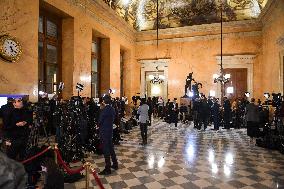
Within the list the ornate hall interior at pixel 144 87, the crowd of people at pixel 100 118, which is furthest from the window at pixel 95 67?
the crowd of people at pixel 100 118

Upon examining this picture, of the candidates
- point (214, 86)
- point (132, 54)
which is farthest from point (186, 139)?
point (132, 54)

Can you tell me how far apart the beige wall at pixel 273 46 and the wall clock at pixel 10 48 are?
12188 millimetres

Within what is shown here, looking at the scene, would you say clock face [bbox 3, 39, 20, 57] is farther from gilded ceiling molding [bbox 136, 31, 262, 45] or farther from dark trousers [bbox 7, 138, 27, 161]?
gilded ceiling molding [bbox 136, 31, 262, 45]

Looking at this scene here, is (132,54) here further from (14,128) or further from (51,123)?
(14,128)

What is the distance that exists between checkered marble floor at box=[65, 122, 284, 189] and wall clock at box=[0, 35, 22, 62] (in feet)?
14.4

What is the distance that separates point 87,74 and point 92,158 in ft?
24.0

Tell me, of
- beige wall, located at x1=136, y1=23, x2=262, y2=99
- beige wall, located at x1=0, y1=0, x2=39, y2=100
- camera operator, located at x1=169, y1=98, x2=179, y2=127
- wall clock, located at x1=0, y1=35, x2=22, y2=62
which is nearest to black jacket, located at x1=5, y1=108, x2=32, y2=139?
beige wall, located at x1=0, y1=0, x2=39, y2=100

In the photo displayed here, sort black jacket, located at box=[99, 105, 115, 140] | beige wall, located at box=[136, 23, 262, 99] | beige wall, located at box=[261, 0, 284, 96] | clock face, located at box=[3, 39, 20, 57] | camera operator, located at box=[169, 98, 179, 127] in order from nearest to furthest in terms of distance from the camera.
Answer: black jacket, located at box=[99, 105, 115, 140], clock face, located at box=[3, 39, 20, 57], beige wall, located at box=[261, 0, 284, 96], camera operator, located at box=[169, 98, 179, 127], beige wall, located at box=[136, 23, 262, 99]

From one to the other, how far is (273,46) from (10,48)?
45.9 feet

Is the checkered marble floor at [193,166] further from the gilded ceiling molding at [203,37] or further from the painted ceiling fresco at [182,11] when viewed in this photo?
the painted ceiling fresco at [182,11]

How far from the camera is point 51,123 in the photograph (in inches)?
424

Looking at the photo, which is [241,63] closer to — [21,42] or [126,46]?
[126,46]

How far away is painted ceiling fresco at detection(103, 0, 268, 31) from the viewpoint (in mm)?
18297

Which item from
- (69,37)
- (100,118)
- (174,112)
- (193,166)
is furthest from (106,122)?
(174,112)
